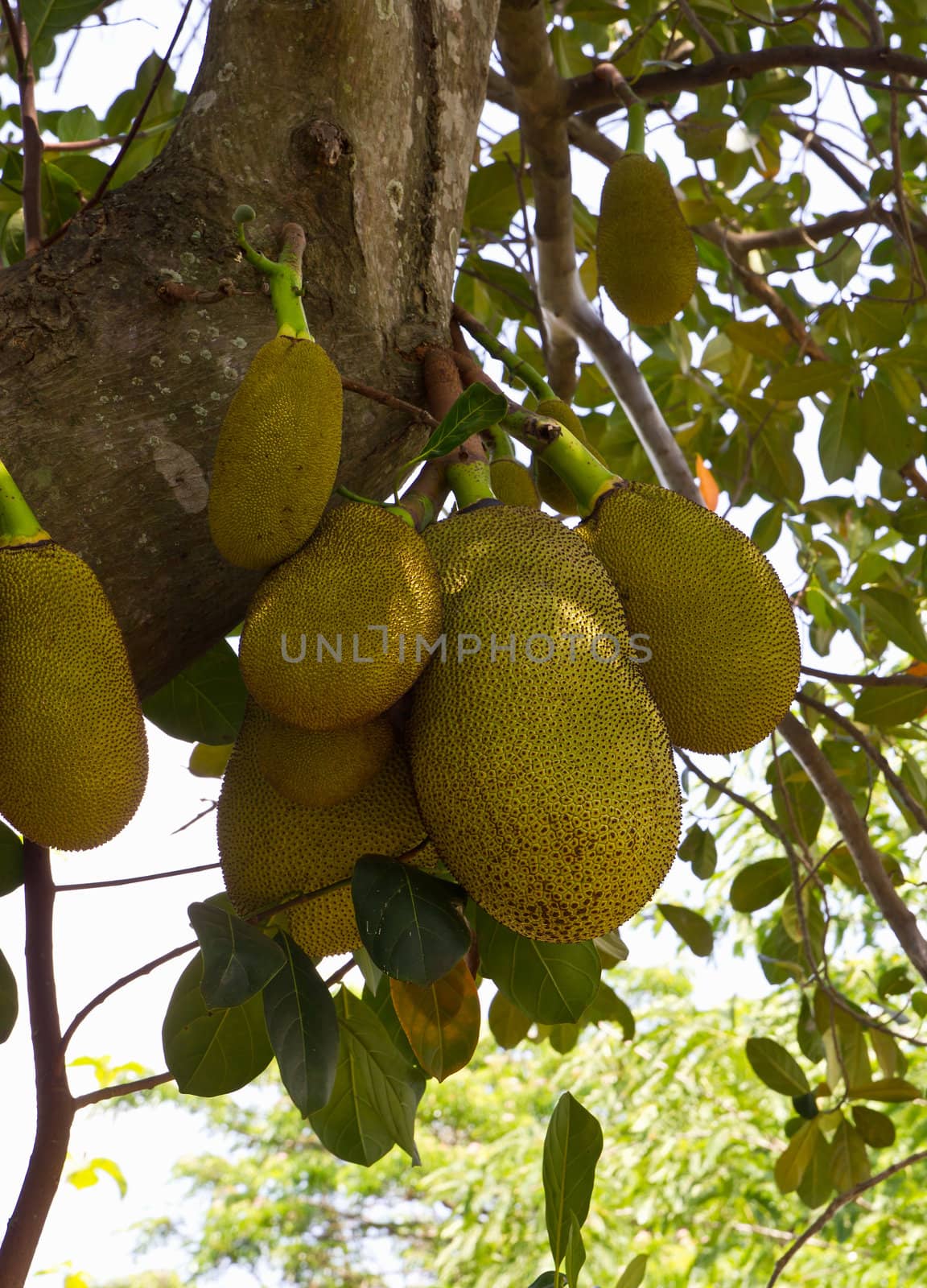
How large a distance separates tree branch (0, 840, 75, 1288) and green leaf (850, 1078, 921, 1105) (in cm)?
115

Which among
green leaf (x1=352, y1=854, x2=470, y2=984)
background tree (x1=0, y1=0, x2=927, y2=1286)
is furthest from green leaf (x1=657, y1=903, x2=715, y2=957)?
green leaf (x1=352, y1=854, x2=470, y2=984)

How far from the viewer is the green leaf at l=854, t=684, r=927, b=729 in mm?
1463

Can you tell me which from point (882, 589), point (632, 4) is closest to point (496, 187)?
point (632, 4)

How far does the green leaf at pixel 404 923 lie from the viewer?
2.15 ft

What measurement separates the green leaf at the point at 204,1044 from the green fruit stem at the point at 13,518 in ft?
1.13

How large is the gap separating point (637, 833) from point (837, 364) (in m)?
1.34

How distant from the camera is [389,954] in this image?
66 cm

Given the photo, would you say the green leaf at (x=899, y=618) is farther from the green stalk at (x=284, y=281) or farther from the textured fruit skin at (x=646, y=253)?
the green stalk at (x=284, y=281)

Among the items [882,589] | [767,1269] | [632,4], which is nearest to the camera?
[882,589]

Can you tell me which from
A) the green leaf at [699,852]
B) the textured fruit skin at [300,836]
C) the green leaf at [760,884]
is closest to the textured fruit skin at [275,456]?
the textured fruit skin at [300,836]

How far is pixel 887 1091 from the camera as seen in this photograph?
1.50 meters

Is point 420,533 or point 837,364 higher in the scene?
point 837,364

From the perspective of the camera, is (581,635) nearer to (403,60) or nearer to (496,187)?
(403,60)

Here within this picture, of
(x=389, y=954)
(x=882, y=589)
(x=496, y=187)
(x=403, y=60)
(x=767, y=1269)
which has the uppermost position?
(x=496, y=187)
